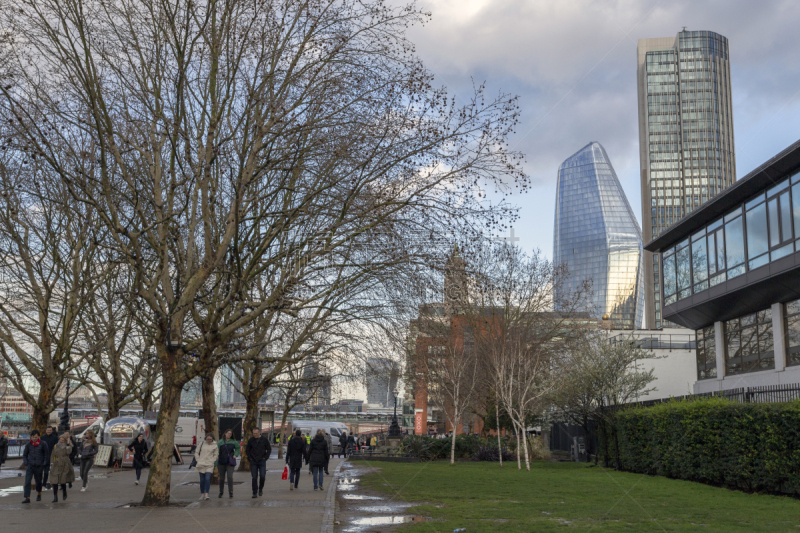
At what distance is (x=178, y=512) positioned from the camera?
12.6 m

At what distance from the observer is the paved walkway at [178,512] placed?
10734 millimetres

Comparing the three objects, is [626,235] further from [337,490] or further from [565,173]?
[337,490]

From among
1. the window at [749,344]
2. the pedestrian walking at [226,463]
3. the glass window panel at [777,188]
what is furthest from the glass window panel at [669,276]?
the pedestrian walking at [226,463]

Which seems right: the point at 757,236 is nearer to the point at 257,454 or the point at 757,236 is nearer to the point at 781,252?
the point at 781,252

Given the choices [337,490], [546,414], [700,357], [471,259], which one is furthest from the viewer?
[546,414]

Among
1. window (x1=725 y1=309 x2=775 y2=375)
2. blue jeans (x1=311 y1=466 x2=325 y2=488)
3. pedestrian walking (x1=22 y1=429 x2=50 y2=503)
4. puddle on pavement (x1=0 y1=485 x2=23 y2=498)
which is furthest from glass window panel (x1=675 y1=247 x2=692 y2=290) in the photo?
puddle on pavement (x1=0 y1=485 x2=23 y2=498)

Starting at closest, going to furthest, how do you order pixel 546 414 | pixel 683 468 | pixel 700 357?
pixel 683 468 → pixel 700 357 → pixel 546 414

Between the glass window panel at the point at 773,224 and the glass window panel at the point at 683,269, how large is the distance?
753 cm

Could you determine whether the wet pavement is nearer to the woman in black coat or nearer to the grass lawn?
the grass lawn

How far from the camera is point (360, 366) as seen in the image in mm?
25828

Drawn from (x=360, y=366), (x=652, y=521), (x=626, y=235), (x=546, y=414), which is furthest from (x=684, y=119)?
(x=652, y=521)

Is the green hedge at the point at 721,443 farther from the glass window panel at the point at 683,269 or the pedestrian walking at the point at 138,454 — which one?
the pedestrian walking at the point at 138,454

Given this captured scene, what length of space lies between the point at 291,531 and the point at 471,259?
626cm

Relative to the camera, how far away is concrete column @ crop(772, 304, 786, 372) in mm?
26453
